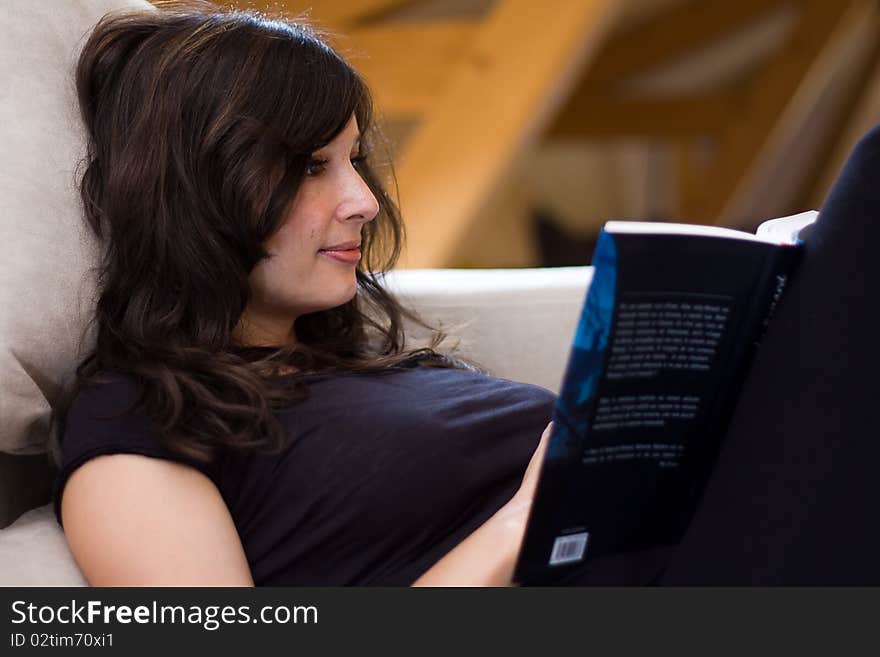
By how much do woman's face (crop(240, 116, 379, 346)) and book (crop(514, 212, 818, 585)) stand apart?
1.15 feet

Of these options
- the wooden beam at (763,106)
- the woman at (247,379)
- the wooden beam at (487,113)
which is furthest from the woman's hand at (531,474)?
the wooden beam at (763,106)

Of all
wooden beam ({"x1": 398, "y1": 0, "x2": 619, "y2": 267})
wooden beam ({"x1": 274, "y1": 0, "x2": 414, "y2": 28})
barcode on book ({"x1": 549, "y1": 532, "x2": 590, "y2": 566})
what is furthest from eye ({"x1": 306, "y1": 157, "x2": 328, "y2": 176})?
wooden beam ({"x1": 274, "y1": 0, "x2": 414, "y2": 28})

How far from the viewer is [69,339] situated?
905 millimetres

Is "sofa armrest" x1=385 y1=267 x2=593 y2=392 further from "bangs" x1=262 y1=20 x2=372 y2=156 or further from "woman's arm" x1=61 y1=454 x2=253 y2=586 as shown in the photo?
"woman's arm" x1=61 y1=454 x2=253 y2=586

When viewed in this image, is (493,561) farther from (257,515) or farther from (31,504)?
(31,504)

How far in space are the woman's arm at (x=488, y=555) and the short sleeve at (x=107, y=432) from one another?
18cm

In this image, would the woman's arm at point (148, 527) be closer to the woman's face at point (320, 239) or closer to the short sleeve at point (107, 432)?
the short sleeve at point (107, 432)

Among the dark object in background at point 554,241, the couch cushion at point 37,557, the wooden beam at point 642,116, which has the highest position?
the couch cushion at point 37,557

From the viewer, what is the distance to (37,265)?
88cm

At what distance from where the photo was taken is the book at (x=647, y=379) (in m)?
0.65

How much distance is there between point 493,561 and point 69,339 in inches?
15.1

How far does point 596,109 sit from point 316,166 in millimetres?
3968
